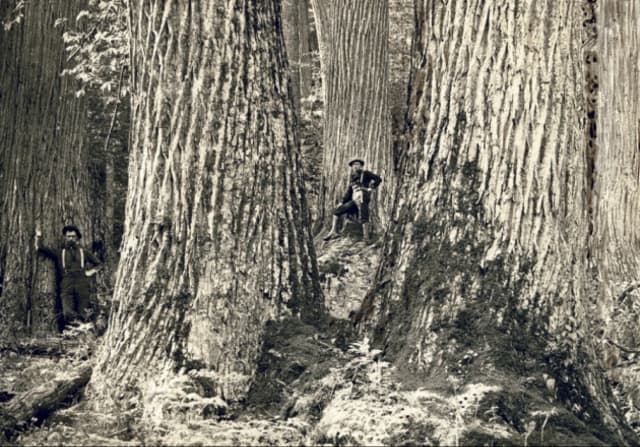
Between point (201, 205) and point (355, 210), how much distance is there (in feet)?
21.6

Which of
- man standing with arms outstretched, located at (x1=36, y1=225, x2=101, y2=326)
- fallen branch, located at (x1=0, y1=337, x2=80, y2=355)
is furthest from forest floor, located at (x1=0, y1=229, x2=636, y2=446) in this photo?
man standing with arms outstretched, located at (x1=36, y1=225, x2=101, y2=326)

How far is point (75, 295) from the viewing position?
40.0 feet

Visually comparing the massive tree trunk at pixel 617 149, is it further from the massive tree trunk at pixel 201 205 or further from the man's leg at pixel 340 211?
the man's leg at pixel 340 211

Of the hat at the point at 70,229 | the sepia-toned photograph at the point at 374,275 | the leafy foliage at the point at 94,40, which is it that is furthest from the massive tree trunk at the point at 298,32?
the sepia-toned photograph at the point at 374,275

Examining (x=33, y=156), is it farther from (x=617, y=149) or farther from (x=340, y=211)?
(x=617, y=149)

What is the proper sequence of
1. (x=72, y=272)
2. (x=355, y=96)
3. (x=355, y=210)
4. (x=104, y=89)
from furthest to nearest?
(x=104, y=89), (x=355, y=96), (x=355, y=210), (x=72, y=272)

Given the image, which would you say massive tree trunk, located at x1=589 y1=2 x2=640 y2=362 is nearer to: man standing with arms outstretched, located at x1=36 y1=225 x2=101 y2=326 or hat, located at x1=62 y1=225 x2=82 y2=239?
man standing with arms outstretched, located at x1=36 y1=225 x2=101 y2=326

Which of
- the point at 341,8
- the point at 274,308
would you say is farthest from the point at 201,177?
the point at 341,8

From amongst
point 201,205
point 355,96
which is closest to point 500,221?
point 201,205

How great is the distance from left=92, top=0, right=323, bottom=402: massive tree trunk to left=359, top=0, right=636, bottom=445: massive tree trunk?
32.8 inches

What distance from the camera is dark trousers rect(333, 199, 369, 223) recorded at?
13.5 m

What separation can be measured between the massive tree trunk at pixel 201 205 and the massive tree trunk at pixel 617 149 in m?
3.66

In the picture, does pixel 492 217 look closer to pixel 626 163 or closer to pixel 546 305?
pixel 546 305

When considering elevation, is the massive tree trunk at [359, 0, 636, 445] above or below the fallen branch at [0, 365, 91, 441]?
above
